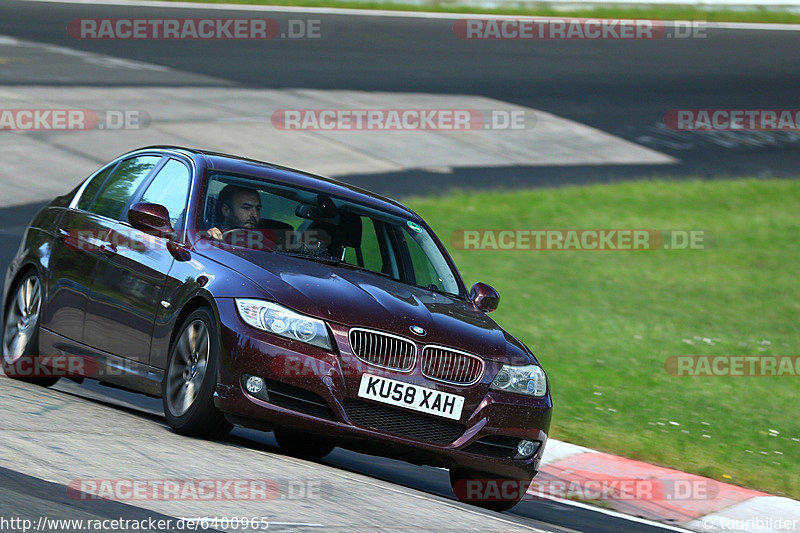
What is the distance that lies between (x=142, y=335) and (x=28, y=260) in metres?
1.74

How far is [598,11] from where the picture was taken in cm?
3062

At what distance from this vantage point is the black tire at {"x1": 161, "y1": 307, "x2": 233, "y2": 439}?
671 centimetres

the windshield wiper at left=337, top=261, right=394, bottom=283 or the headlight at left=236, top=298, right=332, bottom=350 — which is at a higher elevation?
the windshield wiper at left=337, top=261, right=394, bottom=283

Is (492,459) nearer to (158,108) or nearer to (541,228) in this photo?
(541,228)

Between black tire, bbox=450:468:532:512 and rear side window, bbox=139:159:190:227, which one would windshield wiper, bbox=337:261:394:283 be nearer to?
rear side window, bbox=139:159:190:227
